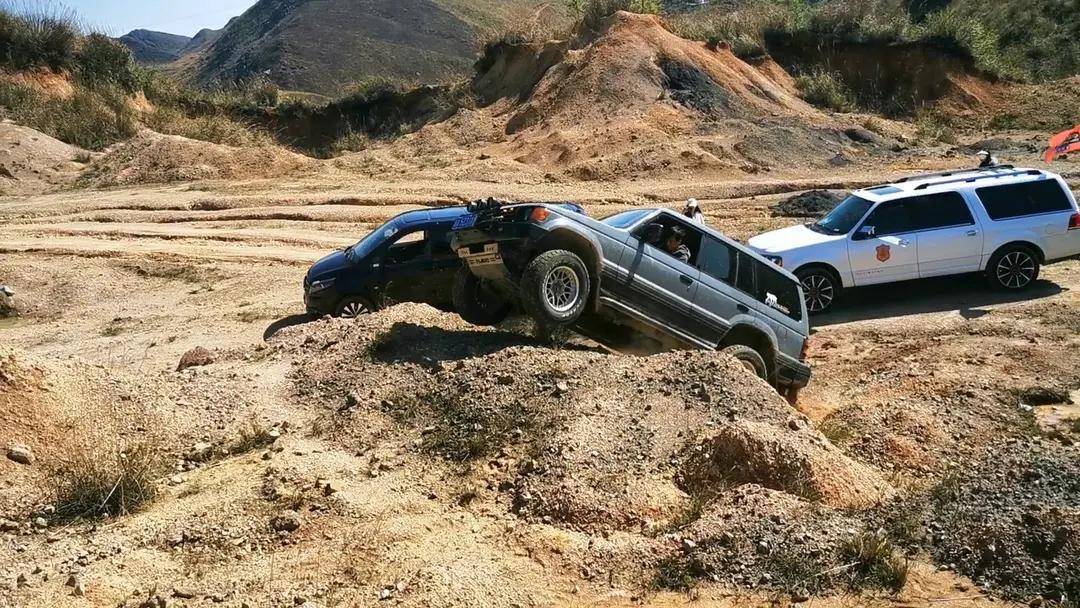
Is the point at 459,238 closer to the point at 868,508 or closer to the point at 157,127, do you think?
Answer: the point at 868,508

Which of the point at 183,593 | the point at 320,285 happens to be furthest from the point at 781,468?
the point at 320,285

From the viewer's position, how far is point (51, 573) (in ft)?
20.1

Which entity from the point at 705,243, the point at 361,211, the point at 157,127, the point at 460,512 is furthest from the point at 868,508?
the point at 157,127

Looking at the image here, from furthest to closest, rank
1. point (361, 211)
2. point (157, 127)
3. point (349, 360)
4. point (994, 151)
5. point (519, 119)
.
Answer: point (157, 127) < point (519, 119) < point (994, 151) < point (361, 211) < point (349, 360)

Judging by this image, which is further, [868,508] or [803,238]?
[803,238]

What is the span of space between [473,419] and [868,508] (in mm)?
3149

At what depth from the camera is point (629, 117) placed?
2884cm

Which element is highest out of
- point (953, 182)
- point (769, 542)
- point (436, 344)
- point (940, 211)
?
point (953, 182)

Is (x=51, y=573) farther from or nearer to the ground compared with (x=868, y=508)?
nearer to the ground

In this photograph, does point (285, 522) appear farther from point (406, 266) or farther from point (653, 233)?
point (406, 266)

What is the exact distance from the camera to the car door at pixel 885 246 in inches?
567

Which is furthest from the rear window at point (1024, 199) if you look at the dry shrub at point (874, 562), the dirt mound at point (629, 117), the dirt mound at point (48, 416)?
the dirt mound at point (48, 416)

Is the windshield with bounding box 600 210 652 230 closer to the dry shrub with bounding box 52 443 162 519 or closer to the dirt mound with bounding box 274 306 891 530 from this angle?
the dirt mound with bounding box 274 306 891 530

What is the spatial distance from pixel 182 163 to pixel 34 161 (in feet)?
14.7
